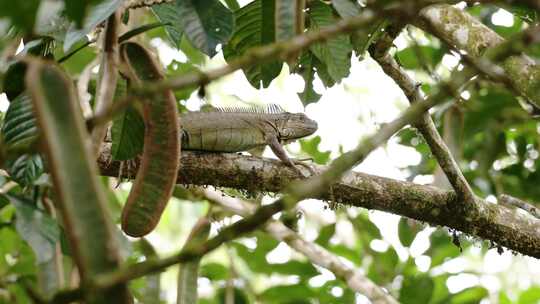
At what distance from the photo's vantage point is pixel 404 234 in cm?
445

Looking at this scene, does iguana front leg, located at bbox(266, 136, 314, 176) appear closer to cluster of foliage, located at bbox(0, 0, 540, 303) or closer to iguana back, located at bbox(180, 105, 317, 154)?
iguana back, located at bbox(180, 105, 317, 154)

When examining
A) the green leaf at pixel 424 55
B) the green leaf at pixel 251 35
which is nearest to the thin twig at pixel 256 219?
the green leaf at pixel 251 35

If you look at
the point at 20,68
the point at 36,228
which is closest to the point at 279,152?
the point at 20,68

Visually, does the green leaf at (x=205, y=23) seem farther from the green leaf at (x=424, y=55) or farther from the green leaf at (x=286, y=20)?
the green leaf at (x=424, y=55)

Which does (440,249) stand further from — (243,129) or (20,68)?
Answer: (20,68)

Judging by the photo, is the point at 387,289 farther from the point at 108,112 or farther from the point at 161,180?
the point at 108,112

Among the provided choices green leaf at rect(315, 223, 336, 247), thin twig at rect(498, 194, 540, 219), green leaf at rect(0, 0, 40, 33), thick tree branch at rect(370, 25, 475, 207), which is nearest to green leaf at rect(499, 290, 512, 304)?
green leaf at rect(315, 223, 336, 247)

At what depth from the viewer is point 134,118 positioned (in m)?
2.51

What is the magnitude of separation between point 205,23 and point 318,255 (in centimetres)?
200

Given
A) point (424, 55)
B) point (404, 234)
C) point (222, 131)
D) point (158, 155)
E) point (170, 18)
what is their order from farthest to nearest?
1. point (424, 55)
2. point (404, 234)
3. point (222, 131)
4. point (170, 18)
5. point (158, 155)

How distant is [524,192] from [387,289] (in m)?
0.88

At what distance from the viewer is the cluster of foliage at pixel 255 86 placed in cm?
208

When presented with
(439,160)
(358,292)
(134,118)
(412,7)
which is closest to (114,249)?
(412,7)

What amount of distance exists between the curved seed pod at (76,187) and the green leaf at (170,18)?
4.98 feet
